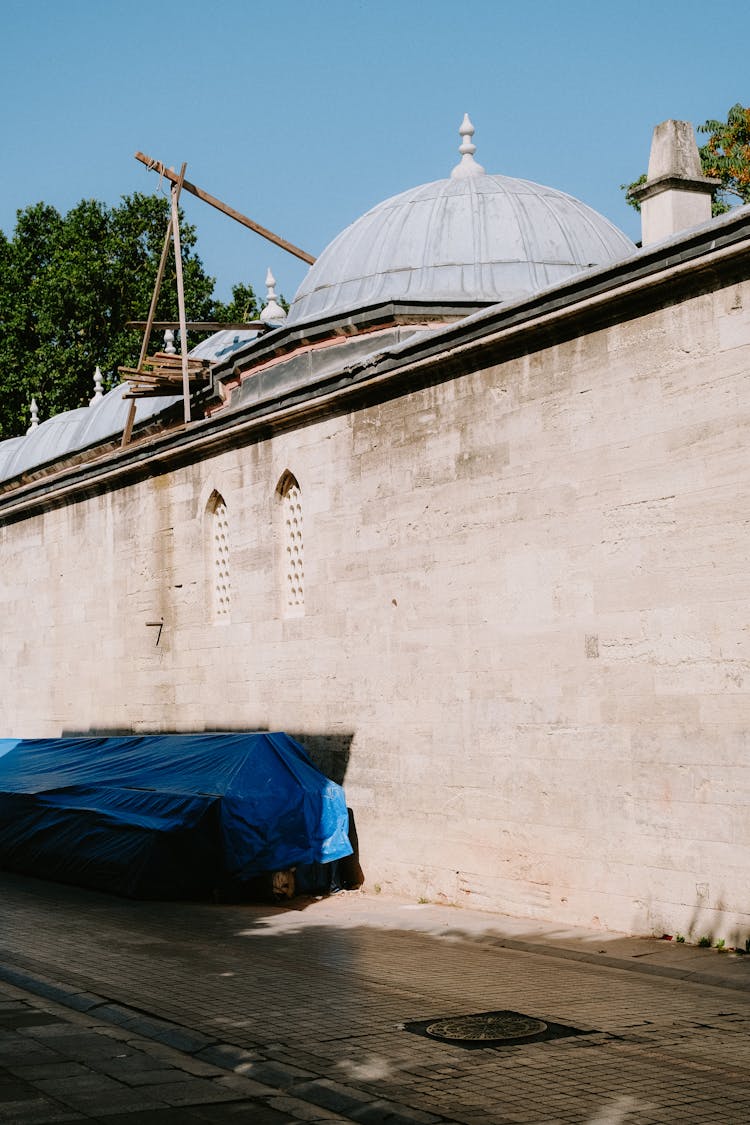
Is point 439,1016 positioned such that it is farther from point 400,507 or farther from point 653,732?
point 400,507

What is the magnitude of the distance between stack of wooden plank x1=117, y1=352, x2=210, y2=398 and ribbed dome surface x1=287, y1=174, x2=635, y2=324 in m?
3.96

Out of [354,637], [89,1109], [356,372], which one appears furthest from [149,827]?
[89,1109]

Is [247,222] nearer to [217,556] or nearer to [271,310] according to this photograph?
[271,310]

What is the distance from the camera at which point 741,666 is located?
9461 mm

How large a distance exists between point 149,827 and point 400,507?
3.87m

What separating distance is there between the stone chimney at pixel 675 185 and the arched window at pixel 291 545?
4.80 meters

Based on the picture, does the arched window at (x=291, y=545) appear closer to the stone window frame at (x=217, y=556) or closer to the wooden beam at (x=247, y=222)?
the stone window frame at (x=217, y=556)

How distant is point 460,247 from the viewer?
20.5 meters

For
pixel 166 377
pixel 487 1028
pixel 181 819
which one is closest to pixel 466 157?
pixel 166 377

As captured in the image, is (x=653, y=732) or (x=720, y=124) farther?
(x=720, y=124)

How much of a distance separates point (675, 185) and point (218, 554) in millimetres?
6869

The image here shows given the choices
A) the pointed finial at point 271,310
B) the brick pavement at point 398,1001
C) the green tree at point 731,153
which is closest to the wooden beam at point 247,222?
the pointed finial at point 271,310

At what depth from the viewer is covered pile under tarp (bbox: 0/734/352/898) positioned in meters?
12.4

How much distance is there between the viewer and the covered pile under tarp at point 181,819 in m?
12.4
